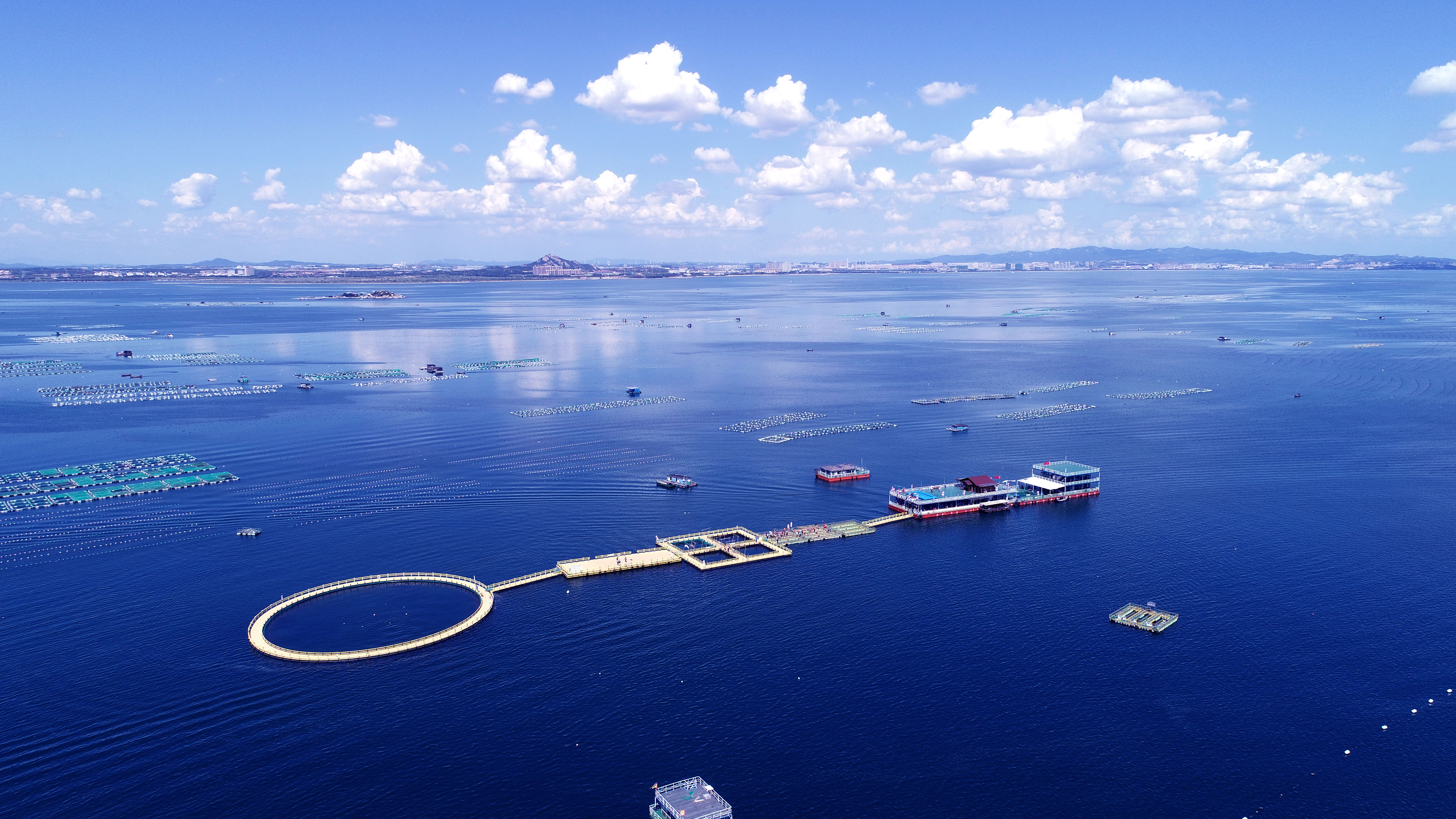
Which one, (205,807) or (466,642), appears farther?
(466,642)

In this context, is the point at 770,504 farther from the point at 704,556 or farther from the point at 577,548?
the point at 577,548

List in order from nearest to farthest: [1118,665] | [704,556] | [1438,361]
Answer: [1118,665]
[704,556]
[1438,361]

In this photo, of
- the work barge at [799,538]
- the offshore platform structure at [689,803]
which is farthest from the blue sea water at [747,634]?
the offshore platform structure at [689,803]

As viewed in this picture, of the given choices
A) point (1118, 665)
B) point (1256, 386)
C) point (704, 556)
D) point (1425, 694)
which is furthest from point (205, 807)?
point (1256, 386)

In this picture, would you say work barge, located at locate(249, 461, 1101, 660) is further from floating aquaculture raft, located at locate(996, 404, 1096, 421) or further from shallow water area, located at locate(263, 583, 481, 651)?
floating aquaculture raft, located at locate(996, 404, 1096, 421)

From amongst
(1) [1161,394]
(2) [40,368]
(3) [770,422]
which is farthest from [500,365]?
(1) [1161,394]

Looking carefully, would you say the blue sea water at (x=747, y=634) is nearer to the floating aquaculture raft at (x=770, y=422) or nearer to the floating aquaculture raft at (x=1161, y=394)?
the floating aquaculture raft at (x=770, y=422)
